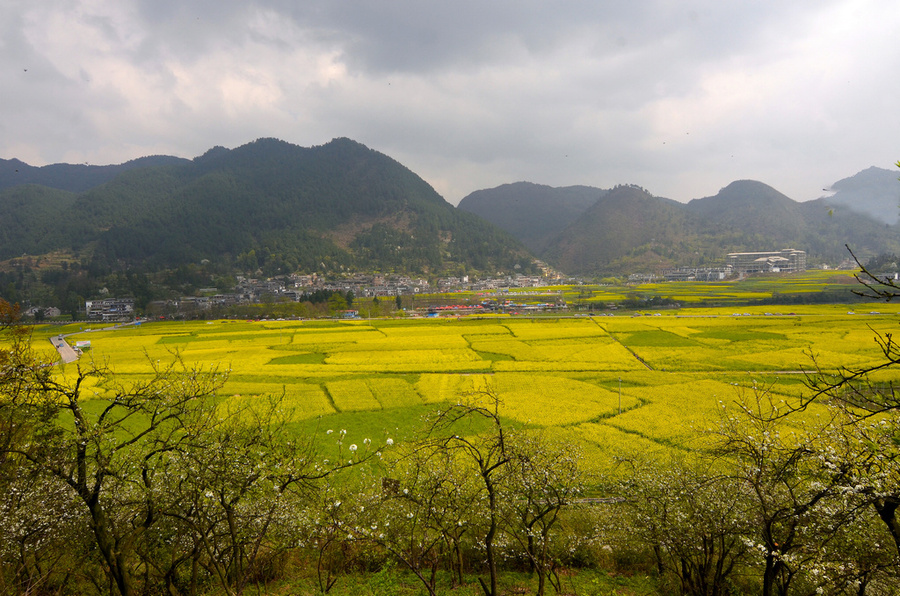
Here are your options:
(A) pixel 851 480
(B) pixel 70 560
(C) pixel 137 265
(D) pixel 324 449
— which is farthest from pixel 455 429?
(C) pixel 137 265

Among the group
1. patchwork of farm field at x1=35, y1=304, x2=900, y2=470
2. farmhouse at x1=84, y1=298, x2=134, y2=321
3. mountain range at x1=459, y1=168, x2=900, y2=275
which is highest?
mountain range at x1=459, y1=168, x2=900, y2=275

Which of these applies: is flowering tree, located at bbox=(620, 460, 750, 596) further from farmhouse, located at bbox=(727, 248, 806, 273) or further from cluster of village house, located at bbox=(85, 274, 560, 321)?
farmhouse, located at bbox=(727, 248, 806, 273)

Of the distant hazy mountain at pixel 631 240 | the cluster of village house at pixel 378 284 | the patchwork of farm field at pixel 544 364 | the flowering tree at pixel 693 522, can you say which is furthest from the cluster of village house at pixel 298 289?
the flowering tree at pixel 693 522

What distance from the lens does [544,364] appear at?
3538 centimetres

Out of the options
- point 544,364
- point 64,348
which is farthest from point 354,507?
point 64,348

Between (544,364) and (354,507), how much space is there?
2765cm

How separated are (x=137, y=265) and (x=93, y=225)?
32802 mm

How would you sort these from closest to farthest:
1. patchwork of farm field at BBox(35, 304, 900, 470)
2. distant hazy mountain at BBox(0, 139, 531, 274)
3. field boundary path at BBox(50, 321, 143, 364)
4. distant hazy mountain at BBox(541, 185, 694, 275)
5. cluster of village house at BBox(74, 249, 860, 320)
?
patchwork of farm field at BBox(35, 304, 900, 470) < field boundary path at BBox(50, 321, 143, 364) < cluster of village house at BBox(74, 249, 860, 320) < distant hazy mountain at BBox(0, 139, 531, 274) < distant hazy mountain at BBox(541, 185, 694, 275)

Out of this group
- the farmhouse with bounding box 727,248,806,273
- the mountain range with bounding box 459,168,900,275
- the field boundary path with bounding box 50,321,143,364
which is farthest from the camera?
the mountain range with bounding box 459,168,900,275

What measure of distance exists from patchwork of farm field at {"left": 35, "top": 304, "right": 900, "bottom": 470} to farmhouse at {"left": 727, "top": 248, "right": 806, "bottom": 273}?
4840cm

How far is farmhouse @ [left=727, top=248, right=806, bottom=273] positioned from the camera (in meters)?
100

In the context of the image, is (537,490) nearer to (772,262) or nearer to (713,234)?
(772,262)

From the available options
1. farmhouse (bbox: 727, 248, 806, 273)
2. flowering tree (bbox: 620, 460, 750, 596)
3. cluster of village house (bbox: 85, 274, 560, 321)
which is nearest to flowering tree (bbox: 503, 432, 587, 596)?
flowering tree (bbox: 620, 460, 750, 596)

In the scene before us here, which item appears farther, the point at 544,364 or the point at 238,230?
the point at 238,230
